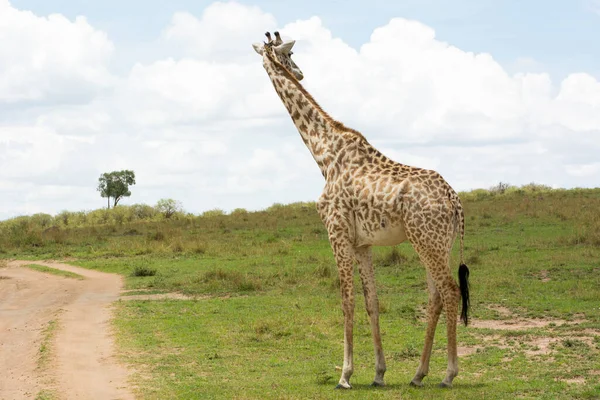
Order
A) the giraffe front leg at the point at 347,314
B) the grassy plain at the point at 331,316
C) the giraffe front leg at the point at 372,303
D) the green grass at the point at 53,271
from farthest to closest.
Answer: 1. the green grass at the point at 53,271
2. the grassy plain at the point at 331,316
3. the giraffe front leg at the point at 372,303
4. the giraffe front leg at the point at 347,314

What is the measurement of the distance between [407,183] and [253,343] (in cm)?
458

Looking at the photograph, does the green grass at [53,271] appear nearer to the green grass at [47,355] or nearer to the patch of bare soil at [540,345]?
the green grass at [47,355]

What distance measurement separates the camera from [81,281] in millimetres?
20672

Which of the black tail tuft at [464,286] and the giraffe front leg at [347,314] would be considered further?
the giraffe front leg at [347,314]

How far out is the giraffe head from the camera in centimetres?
1030

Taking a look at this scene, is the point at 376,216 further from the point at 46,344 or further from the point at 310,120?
the point at 46,344

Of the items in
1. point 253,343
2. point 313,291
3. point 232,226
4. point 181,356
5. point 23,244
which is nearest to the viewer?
point 181,356

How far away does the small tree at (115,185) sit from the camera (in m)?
57.2

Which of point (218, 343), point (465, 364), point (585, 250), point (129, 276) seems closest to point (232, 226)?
point (129, 276)

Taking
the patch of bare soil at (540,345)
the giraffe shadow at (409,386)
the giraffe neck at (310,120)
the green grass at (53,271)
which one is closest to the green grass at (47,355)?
the giraffe shadow at (409,386)

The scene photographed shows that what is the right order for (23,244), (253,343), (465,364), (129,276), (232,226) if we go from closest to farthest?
(465,364)
(253,343)
(129,276)
(23,244)
(232,226)

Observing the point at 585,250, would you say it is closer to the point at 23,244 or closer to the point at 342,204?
the point at 342,204

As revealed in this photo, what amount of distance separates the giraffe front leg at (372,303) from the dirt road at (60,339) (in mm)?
2720

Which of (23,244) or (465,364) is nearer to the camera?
(465,364)
